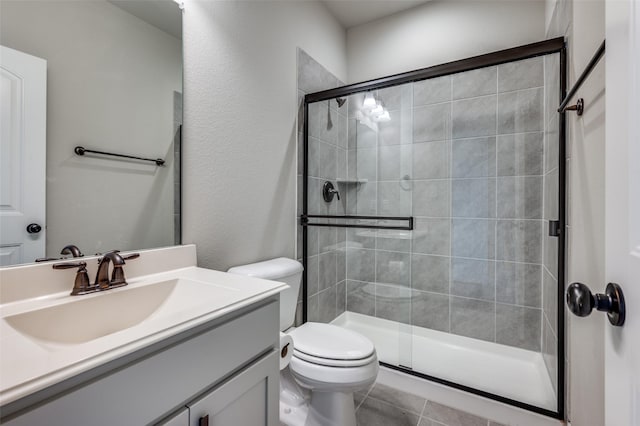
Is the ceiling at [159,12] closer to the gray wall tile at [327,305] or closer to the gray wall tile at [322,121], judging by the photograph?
the gray wall tile at [322,121]

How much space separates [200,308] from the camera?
0.75m

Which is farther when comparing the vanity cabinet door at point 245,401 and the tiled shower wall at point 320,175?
the tiled shower wall at point 320,175

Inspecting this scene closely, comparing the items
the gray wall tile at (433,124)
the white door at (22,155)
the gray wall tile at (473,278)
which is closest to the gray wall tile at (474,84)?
the gray wall tile at (433,124)

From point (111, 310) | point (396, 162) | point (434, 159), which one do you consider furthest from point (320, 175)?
point (111, 310)

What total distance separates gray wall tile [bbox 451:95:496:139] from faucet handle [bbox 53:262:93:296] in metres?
2.17

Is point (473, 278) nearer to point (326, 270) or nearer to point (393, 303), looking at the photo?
point (393, 303)

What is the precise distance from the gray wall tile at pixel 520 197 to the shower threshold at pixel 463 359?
908mm

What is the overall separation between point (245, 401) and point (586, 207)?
4.48 feet

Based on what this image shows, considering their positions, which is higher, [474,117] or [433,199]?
[474,117]

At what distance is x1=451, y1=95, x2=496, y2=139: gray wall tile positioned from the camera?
200 cm

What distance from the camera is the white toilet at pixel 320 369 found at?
4.14 feet

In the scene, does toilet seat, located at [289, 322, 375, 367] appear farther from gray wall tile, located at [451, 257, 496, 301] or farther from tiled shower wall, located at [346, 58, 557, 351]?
gray wall tile, located at [451, 257, 496, 301]

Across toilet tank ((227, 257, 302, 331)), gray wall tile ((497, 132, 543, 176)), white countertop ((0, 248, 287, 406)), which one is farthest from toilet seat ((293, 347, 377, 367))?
gray wall tile ((497, 132, 543, 176))

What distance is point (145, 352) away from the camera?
0.60m
